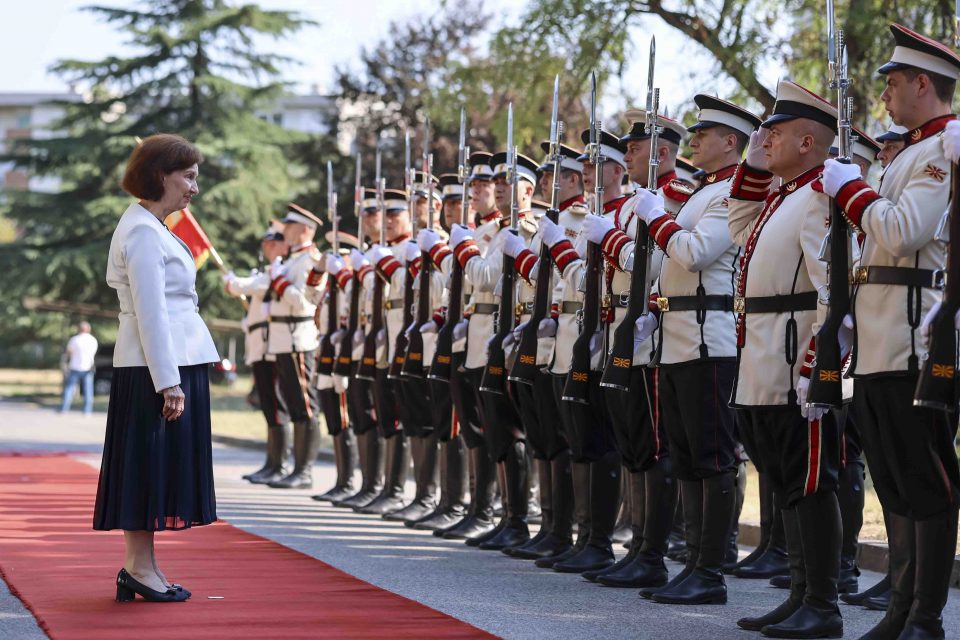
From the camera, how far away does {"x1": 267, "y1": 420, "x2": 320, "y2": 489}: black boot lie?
43.3ft

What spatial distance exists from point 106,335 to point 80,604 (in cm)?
3030

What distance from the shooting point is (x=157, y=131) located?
Result: 1433 inches

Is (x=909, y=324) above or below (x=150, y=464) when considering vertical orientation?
above

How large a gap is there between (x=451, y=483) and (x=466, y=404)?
0.88 metres

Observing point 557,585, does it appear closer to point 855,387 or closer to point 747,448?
point 747,448

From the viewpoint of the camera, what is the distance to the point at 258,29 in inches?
1453

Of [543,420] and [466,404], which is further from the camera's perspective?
[466,404]

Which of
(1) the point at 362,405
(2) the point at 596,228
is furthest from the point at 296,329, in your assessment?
(2) the point at 596,228

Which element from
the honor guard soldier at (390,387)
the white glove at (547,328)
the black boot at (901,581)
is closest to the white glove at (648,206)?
the white glove at (547,328)

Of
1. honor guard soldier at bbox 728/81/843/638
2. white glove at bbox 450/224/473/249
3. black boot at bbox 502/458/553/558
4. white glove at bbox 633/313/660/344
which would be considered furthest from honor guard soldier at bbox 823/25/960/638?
white glove at bbox 450/224/473/249

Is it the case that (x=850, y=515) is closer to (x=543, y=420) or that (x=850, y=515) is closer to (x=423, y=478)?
(x=543, y=420)

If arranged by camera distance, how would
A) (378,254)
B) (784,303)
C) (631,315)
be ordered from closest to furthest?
(784,303) < (631,315) < (378,254)

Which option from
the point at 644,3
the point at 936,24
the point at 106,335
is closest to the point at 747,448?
the point at 936,24

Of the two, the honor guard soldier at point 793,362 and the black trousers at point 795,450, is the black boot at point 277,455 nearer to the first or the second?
the honor guard soldier at point 793,362
